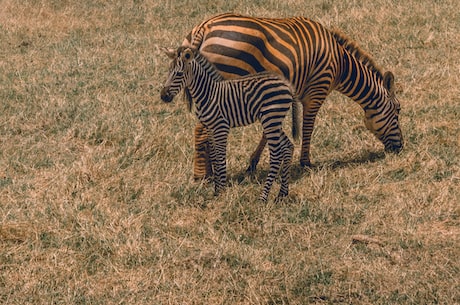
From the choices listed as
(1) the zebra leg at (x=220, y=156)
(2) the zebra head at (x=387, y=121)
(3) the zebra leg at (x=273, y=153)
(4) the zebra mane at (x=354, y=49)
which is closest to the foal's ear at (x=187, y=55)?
(1) the zebra leg at (x=220, y=156)

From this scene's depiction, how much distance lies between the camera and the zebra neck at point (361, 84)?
29.9ft

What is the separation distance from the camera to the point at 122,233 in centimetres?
682

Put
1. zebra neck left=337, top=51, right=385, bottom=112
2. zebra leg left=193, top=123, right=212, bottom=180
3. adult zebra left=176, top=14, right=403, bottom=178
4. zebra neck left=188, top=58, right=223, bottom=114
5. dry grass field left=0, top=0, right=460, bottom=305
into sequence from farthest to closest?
1. zebra neck left=337, top=51, right=385, bottom=112
2. zebra leg left=193, top=123, right=212, bottom=180
3. adult zebra left=176, top=14, right=403, bottom=178
4. zebra neck left=188, top=58, right=223, bottom=114
5. dry grass field left=0, top=0, right=460, bottom=305

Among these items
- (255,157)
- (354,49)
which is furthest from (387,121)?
(255,157)

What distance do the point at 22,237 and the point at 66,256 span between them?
0.55 m

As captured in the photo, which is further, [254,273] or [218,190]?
[218,190]

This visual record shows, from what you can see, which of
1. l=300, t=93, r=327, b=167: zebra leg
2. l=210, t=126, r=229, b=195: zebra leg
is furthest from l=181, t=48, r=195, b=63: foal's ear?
l=300, t=93, r=327, b=167: zebra leg

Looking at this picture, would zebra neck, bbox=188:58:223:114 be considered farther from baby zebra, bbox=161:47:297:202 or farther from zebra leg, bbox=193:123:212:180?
zebra leg, bbox=193:123:212:180

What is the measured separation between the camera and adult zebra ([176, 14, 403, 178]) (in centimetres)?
815

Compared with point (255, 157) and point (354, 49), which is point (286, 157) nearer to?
point (255, 157)

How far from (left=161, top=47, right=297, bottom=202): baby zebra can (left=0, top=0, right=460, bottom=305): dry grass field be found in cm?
37

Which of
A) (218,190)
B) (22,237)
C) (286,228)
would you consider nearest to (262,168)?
(218,190)

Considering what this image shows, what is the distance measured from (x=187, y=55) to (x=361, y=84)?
2.55 meters

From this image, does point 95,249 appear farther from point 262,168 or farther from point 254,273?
point 262,168
